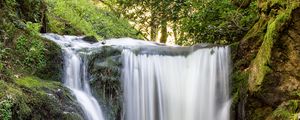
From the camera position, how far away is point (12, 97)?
5.47 m

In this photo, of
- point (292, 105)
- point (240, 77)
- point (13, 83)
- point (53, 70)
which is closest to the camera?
point (13, 83)

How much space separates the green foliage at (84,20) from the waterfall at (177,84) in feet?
14.5

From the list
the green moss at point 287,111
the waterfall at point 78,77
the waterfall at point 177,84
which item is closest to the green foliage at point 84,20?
the waterfall at point 78,77

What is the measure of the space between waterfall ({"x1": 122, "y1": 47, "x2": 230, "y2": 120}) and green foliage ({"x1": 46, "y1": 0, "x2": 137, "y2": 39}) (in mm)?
4420

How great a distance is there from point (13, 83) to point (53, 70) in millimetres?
1678

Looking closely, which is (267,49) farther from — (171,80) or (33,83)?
(33,83)

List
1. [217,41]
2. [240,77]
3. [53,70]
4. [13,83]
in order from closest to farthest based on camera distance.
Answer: [13,83], [53,70], [240,77], [217,41]

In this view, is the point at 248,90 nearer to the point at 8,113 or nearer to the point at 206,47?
the point at 206,47

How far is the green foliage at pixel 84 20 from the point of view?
44.1ft

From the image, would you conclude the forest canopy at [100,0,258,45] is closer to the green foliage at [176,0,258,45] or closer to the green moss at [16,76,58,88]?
the green foliage at [176,0,258,45]

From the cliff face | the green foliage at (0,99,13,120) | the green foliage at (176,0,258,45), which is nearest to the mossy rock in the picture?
the green foliage at (0,99,13,120)

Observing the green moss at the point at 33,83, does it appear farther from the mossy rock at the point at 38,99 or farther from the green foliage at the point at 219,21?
the green foliage at the point at 219,21

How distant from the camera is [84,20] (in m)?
16.0

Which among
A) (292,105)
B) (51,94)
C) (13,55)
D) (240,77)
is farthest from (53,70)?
(292,105)
